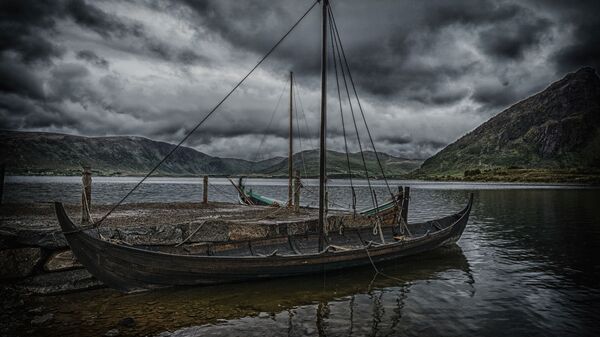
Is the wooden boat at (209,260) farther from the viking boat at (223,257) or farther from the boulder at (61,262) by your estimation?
the boulder at (61,262)

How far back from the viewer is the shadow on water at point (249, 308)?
341 inches

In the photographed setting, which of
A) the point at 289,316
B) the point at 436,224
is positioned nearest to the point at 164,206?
the point at 289,316

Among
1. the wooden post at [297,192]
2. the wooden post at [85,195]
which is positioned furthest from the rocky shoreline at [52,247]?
the wooden post at [297,192]

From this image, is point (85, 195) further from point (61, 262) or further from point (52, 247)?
point (61, 262)

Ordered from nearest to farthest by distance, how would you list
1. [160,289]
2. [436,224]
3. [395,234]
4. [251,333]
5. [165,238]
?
1. [251,333]
2. [160,289]
3. [165,238]
4. [395,234]
5. [436,224]

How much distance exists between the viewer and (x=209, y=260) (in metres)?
11.1

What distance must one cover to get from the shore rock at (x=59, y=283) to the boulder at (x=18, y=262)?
1.06 feet

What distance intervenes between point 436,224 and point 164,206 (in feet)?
62.2

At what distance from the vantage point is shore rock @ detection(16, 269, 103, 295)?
10688mm

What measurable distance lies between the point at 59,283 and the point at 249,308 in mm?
6777

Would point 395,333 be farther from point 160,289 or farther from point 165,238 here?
point 165,238

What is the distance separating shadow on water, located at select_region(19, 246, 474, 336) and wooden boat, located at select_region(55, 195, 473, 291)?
0.54 meters

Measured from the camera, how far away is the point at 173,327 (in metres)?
8.70

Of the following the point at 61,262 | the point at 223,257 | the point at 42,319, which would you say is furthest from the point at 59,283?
the point at 223,257
